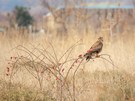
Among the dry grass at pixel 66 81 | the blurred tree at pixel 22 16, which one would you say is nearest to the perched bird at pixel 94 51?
the dry grass at pixel 66 81

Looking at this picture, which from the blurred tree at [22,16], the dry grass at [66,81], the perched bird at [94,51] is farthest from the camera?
the blurred tree at [22,16]

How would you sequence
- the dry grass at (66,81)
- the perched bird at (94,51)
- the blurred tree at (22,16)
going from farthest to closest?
the blurred tree at (22,16)
the perched bird at (94,51)
the dry grass at (66,81)

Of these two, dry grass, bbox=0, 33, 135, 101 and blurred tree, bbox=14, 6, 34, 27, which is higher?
blurred tree, bbox=14, 6, 34, 27

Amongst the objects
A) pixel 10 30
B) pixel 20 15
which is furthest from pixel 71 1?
pixel 20 15

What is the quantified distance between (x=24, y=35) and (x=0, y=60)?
2.76m

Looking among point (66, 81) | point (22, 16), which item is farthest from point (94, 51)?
point (22, 16)

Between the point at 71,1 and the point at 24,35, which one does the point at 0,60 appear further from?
the point at 71,1

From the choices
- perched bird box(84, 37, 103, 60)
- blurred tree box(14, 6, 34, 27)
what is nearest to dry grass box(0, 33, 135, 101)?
perched bird box(84, 37, 103, 60)

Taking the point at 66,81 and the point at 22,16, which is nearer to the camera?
the point at 66,81

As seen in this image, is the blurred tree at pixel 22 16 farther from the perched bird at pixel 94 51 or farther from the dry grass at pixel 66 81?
the perched bird at pixel 94 51

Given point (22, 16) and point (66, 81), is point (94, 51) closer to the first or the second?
point (66, 81)

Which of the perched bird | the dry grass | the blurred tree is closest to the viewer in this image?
the dry grass

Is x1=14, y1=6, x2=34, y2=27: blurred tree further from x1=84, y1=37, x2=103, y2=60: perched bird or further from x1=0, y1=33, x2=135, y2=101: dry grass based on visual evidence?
x1=84, y1=37, x2=103, y2=60: perched bird

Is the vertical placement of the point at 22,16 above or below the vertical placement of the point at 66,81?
above
